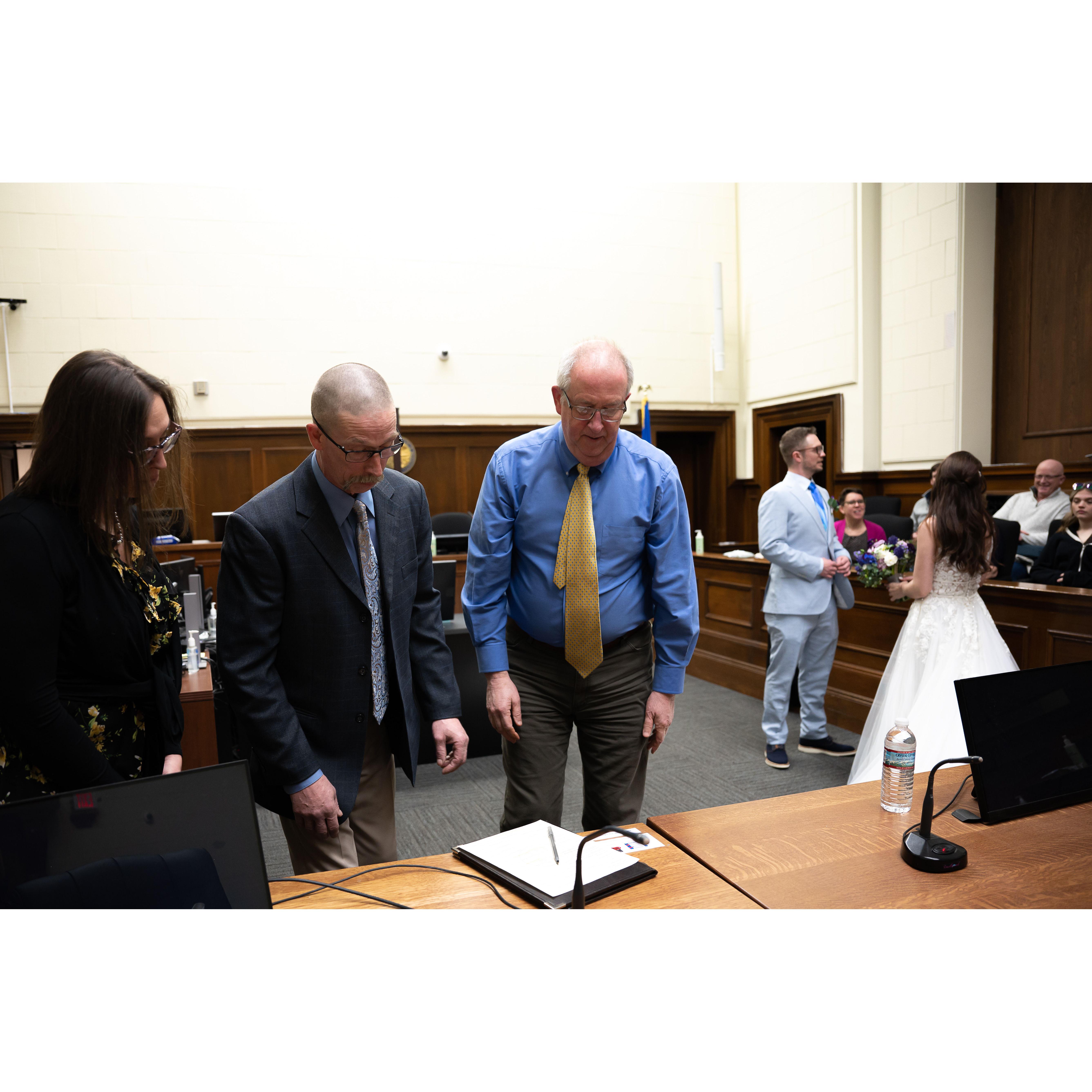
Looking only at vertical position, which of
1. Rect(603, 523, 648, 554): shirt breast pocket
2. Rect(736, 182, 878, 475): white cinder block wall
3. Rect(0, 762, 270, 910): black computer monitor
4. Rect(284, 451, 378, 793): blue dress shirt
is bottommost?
Rect(0, 762, 270, 910): black computer monitor

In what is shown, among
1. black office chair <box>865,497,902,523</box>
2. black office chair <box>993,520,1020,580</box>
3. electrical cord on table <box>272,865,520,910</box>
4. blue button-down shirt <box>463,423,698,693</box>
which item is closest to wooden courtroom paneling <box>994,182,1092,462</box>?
black office chair <box>865,497,902,523</box>

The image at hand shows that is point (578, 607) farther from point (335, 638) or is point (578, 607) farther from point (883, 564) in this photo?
point (883, 564)

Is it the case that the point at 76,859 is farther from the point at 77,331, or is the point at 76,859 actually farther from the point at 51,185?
the point at 51,185

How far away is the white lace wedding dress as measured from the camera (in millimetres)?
3283

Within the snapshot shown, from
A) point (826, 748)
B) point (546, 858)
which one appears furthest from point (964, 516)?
point (546, 858)

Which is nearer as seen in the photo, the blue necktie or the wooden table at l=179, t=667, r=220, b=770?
the wooden table at l=179, t=667, r=220, b=770

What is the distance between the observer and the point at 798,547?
3.95m

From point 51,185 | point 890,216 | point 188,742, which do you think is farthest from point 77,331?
point 890,216

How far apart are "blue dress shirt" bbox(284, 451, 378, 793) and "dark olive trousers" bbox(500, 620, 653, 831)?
1.91ft

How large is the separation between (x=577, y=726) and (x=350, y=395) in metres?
1.09

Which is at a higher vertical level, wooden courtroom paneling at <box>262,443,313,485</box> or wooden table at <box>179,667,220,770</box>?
wooden courtroom paneling at <box>262,443,313,485</box>

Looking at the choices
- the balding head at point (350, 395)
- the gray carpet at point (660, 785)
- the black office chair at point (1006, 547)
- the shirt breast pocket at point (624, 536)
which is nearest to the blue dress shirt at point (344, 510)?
the balding head at point (350, 395)

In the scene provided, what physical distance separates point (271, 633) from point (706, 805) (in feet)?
8.00

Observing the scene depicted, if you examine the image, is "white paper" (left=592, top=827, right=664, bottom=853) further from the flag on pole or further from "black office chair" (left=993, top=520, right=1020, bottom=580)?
the flag on pole
